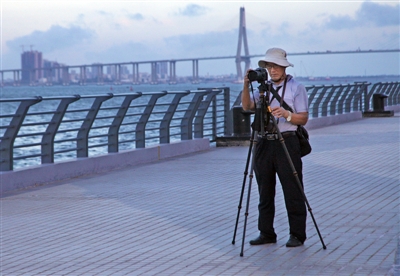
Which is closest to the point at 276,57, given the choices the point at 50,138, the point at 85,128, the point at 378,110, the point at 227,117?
the point at 50,138

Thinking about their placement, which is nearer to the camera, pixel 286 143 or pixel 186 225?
pixel 286 143

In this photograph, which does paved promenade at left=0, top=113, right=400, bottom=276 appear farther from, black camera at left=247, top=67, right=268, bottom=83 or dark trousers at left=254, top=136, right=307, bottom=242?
black camera at left=247, top=67, right=268, bottom=83

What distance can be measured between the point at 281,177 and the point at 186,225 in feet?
5.38

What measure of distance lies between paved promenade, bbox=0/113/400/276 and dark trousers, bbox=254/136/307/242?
0.83 feet

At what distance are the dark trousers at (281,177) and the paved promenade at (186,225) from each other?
0.83 feet

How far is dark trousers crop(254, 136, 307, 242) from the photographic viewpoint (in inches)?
282

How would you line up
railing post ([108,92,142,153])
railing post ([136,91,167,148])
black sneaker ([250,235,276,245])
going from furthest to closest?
railing post ([136,91,167,148])
railing post ([108,92,142,153])
black sneaker ([250,235,276,245])

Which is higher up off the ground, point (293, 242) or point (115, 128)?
point (115, 128)

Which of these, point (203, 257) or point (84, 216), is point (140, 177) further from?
point (203, 257)

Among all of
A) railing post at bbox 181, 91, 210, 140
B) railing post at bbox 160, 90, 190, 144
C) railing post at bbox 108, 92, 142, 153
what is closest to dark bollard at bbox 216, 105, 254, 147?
railing post at bbox 181, 91, 210, 140

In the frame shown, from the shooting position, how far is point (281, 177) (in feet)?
23.6

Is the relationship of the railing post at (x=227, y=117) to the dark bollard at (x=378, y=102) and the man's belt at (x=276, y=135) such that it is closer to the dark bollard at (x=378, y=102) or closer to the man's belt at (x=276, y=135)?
the man's belt at (x=276, y=135)

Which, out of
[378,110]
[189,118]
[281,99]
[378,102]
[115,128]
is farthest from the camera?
[378,102]

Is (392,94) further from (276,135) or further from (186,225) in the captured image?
(276,135)
